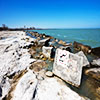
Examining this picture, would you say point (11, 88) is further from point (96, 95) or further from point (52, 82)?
point (96, 95)

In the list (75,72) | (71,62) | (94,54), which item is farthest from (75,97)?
(94,54)

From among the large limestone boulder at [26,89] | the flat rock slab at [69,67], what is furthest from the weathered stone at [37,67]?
the flat rock slab at [69,67]

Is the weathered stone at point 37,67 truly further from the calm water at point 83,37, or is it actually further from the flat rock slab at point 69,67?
the calm water at point 83,37

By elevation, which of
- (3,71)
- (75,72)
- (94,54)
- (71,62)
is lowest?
(94,54)

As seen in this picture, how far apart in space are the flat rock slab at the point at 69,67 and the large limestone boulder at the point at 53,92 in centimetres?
65

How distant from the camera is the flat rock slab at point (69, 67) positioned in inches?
134

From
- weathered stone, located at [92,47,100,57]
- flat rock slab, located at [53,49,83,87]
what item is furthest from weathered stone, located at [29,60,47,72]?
weathered stone, located at [92,47,100,57]

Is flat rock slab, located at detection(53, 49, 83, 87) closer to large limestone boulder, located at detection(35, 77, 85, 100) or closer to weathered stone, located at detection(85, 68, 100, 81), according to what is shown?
large limestone boulder, located at detection(35, 77, 85, 100)

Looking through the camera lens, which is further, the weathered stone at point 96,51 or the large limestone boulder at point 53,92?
the weathered stone at point 96,51

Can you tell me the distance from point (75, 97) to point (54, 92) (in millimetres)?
897

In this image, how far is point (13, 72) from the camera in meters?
4.24

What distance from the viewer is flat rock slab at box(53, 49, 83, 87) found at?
340 centimetres

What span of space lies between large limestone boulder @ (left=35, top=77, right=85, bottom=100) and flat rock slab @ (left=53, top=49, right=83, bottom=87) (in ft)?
2.14

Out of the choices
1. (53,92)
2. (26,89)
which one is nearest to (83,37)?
(53,92)
